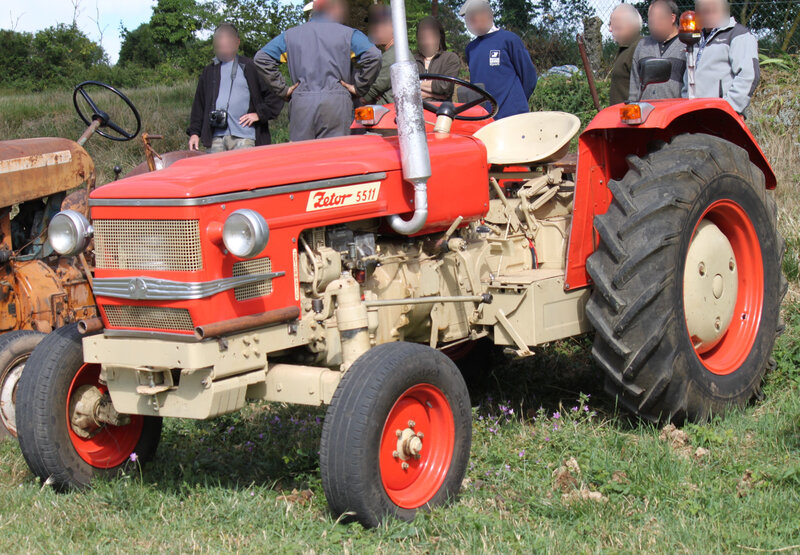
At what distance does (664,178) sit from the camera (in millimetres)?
4156

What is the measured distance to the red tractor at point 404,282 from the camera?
130 inches

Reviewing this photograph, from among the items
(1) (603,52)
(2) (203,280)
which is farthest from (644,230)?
(1) (603,52)

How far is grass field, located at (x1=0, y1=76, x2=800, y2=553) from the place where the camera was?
10.4ft

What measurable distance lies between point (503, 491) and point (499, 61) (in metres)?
4.02

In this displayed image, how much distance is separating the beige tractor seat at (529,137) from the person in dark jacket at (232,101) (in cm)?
289

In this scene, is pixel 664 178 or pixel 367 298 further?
pixel 664 178

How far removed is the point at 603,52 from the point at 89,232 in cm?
1107

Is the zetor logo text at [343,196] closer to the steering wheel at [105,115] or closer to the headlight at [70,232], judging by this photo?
the headlight at [70,232]

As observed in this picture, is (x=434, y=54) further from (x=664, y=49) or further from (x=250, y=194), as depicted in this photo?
(x=250, y=194)

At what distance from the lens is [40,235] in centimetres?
560

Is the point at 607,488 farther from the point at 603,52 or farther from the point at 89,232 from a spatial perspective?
the point at 603,52

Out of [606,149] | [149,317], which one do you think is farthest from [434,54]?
[149,317]

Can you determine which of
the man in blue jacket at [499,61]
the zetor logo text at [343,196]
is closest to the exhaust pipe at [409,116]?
the zetor logo text at [343,196]

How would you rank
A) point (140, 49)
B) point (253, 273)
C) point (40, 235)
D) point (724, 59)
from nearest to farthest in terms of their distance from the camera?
point (253, 273) < point (724, 59) < point (40, 235) < point (140, 49)
